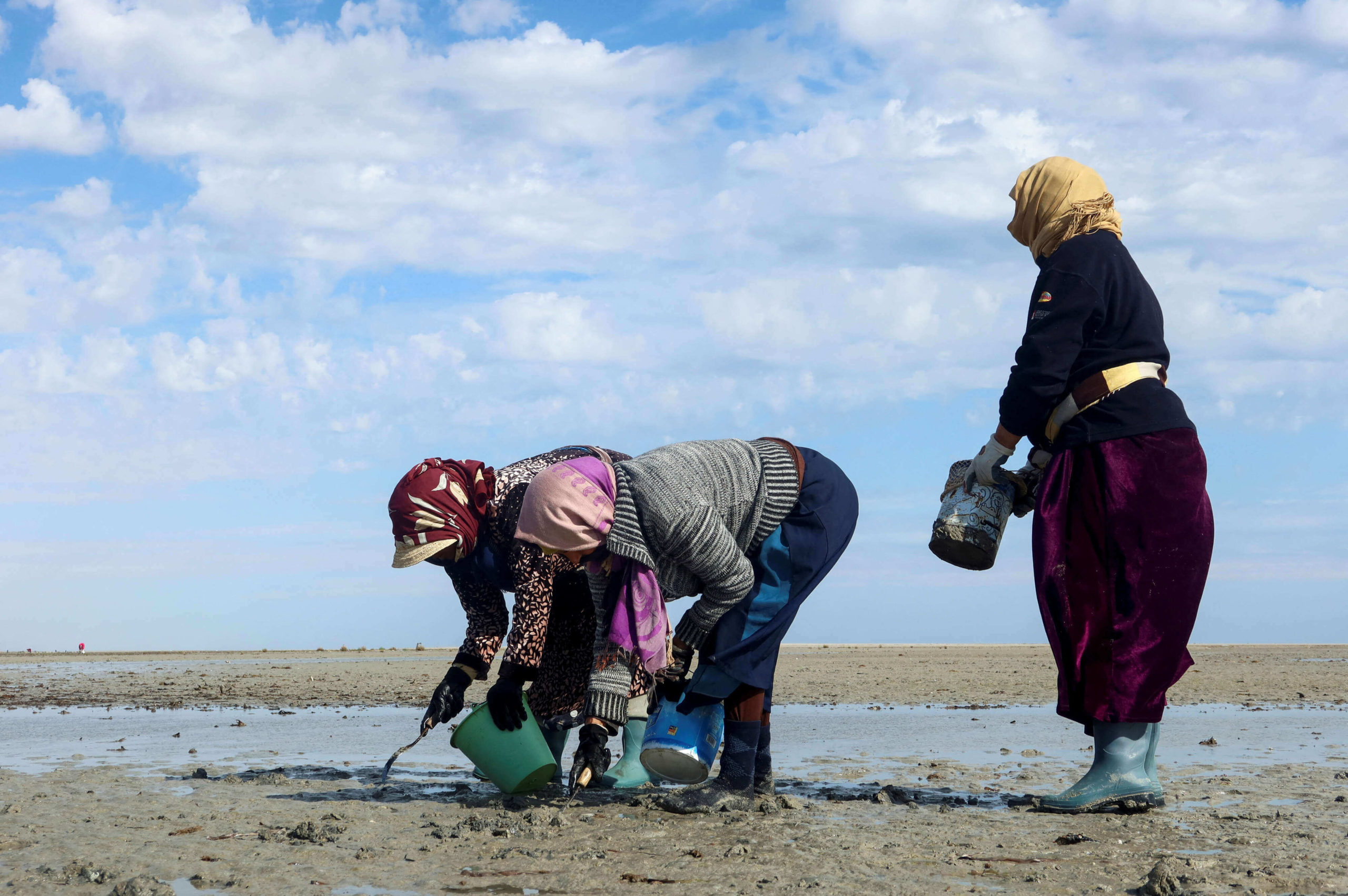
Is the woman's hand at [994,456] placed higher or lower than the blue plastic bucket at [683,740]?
higher

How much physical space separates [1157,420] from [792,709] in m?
4.97

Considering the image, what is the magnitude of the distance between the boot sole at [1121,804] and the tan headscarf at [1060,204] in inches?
75.0

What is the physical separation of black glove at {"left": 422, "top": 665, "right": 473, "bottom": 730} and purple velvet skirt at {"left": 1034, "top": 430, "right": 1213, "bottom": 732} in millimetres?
2134

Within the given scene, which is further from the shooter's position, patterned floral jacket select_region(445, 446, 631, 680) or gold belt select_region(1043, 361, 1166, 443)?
patterned floral jacket select_region(445, 446, 631, 680)

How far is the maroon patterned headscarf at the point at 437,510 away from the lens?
4129 mm

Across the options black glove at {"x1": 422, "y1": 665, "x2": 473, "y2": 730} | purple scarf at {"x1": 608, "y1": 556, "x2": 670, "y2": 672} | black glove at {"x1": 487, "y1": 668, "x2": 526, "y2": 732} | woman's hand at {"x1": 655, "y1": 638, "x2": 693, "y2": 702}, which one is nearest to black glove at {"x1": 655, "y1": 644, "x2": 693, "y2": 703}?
woman's hand at {"x1": 655, "y1": 638, "x2": 693, "y2": 702}

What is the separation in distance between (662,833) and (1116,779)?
1.52 metres

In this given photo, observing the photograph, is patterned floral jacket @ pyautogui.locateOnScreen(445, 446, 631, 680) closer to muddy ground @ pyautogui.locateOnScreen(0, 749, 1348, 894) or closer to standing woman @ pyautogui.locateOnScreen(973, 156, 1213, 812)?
muddy ground @ pyautogui.locateOnScreen(0, 749, 1348, 894)

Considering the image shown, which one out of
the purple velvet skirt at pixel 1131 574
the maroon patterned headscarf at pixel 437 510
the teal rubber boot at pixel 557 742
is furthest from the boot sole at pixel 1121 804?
the maroon patterned headscarf at pixel 437 510

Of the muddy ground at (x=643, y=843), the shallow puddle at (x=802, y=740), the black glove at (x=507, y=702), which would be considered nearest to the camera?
the muddy ground at (x=643, y=843)

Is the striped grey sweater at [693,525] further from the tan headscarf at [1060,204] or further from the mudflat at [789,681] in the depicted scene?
the mudflat at [789,681]

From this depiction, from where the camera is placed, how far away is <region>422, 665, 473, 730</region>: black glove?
421 centimetres

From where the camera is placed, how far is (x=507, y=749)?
4090mm

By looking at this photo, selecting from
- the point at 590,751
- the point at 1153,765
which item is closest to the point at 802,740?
the point at 590,751
